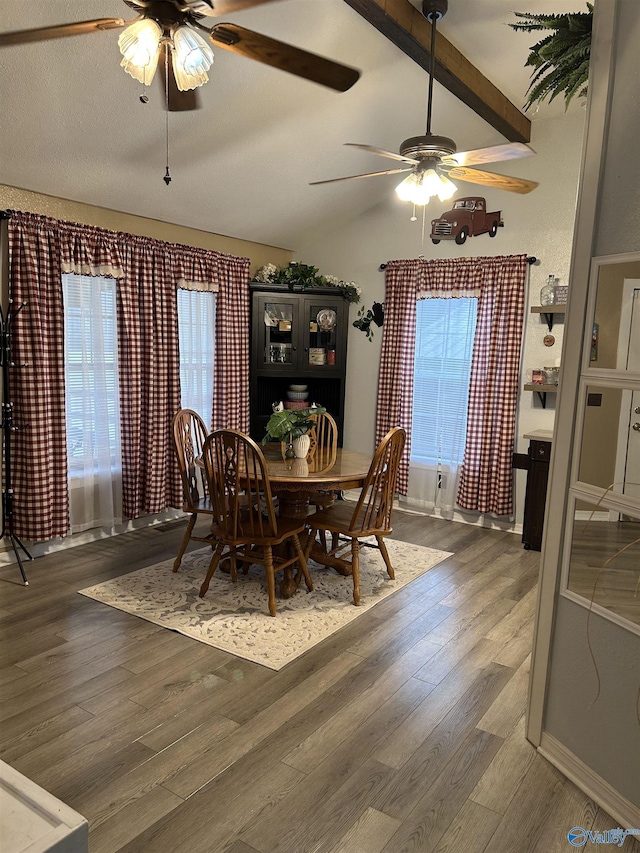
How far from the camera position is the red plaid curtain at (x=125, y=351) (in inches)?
150

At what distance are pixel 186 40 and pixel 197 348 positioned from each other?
3221 millimetres

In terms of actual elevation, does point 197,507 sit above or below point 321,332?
below

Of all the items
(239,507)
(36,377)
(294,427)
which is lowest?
(239,507)

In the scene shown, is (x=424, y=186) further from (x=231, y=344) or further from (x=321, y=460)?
(x=231, y=344)

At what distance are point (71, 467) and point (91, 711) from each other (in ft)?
7.20

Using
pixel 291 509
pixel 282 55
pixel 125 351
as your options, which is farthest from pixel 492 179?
pixel 125 351

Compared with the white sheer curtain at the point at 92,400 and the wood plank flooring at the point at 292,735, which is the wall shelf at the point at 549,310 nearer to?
the wood plank flooring at the point at 292,735

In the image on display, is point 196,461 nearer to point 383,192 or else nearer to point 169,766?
point 169,766

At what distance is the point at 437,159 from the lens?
2955 millimetres

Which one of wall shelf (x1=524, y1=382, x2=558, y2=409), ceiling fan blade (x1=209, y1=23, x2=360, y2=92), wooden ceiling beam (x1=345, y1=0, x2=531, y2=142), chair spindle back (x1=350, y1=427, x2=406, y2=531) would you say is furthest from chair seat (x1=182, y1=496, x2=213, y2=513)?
wooden ceiling beam (x1=345, y1=0, x2=531, y2=142)

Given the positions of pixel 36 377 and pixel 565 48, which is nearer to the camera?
pixel 565 48

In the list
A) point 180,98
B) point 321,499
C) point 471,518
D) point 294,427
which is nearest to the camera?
point 180,98

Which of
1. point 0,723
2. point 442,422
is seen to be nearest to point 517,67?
point 442,422

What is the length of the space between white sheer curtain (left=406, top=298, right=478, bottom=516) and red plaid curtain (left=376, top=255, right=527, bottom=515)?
10 cm
